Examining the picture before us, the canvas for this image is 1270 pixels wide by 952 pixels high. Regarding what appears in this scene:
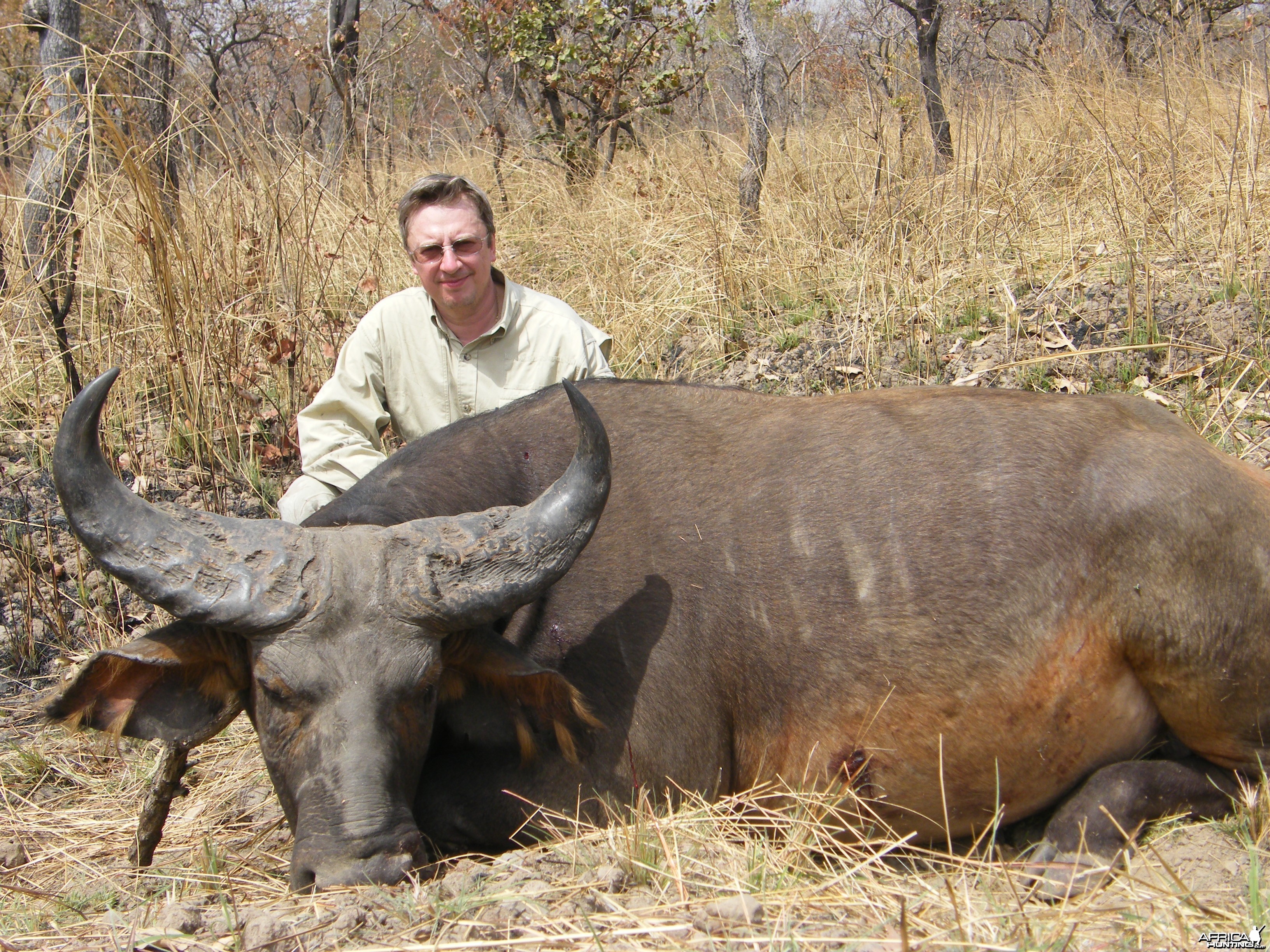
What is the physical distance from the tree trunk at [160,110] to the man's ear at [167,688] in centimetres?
284

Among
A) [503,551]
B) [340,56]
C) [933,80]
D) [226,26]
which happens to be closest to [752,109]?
[933,80]

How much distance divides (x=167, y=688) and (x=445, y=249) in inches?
91.3

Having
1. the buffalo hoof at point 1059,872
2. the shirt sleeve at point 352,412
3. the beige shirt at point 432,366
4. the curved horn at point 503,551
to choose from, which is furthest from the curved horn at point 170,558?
the buffalo hoof at point 1059,872

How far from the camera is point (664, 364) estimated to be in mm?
→ 7016

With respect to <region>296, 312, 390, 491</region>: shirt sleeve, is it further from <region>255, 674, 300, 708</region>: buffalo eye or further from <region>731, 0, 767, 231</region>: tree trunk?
<region>731, 0, 767, 231</region>: tree trunk

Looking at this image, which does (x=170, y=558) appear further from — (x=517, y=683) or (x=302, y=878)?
(x=517, y=683)

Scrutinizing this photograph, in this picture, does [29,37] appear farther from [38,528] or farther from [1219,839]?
[1219,839]

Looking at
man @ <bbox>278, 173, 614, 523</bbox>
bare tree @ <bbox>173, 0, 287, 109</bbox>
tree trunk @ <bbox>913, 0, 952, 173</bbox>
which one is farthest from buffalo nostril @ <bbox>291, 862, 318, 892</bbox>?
bare tree @ <bbox>173, 0, 287, 109</bbox>

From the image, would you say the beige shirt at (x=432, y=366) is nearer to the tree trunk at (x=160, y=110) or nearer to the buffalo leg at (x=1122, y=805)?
the tree trunk at (x=160, y=110)

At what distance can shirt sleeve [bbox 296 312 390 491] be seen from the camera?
455 cm

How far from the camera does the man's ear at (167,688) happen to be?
115 inches

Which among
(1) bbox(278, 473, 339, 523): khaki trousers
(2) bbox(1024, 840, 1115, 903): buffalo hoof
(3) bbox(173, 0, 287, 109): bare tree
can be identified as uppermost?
(3) bbox(173, 0, 287, 109): bare tree

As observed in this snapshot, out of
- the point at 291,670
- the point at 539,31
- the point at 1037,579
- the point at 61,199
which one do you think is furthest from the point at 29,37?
the point at 1037,579

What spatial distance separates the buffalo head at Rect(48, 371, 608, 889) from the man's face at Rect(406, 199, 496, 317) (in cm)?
194
